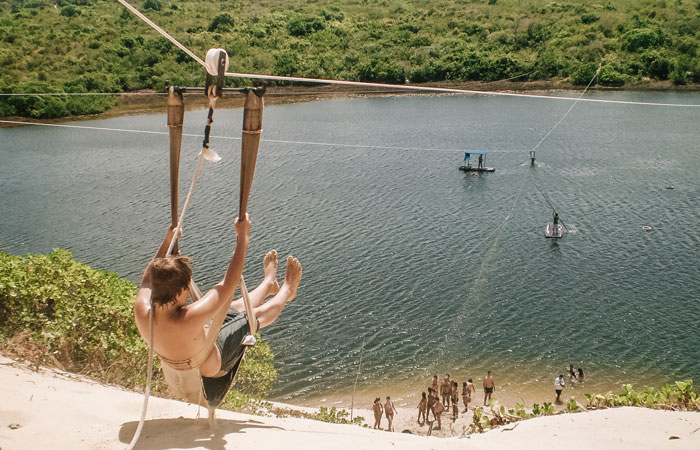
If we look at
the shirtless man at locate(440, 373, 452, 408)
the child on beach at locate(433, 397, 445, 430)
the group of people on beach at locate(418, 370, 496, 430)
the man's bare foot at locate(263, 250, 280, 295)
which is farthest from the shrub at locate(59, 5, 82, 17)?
the man's bare foot at locate(263, 250, 280, 295)

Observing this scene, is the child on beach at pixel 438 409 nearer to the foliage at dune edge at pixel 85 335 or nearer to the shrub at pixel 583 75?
the foliage at dune edge at pixel 85 335

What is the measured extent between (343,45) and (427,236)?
207 feet

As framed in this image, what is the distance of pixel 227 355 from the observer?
207 inches

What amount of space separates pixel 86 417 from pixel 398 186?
30197 mm

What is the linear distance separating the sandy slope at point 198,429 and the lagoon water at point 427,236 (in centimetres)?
1044

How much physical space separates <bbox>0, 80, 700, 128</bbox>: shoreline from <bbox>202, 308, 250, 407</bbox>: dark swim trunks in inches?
2123

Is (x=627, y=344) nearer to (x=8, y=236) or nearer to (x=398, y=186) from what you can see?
(x=398, y=186)

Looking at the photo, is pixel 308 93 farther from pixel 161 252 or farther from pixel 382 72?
pixel 161 252

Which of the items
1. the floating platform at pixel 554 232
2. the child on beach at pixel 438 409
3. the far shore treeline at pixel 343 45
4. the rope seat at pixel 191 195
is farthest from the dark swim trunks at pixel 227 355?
the far shore treeline at pixel 343 45

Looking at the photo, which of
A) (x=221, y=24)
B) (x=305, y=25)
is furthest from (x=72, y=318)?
(x=305, y=25)

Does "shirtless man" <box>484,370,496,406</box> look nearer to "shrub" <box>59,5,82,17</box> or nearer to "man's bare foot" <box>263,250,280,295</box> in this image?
"man's bare foot" <box>263,250,280,295</box>

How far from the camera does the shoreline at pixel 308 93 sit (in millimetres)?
61562

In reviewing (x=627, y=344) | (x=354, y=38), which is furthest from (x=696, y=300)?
(x=354, y=38)

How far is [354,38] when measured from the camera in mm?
87688
